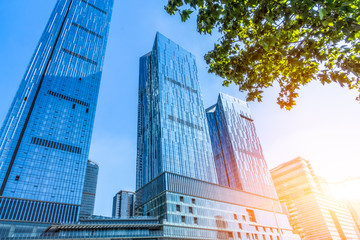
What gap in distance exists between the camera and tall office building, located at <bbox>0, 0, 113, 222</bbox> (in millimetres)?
66875

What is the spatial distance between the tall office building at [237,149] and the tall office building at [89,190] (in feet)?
351

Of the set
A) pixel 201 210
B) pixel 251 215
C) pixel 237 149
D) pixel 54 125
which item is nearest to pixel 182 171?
pixel 201 210

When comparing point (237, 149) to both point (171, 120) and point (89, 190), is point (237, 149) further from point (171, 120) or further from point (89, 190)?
point (89, 190)

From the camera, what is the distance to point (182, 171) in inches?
3132

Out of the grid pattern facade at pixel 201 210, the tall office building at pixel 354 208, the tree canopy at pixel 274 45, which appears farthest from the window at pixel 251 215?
the tall office building at pixel 354 208

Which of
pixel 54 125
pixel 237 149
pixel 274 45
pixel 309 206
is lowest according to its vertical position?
pixel 274 45

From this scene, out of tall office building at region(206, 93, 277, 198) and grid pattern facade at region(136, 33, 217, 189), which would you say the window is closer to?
grid pattern facade at region(136, 33, 217, 189)

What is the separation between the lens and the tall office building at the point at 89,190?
175750 mm

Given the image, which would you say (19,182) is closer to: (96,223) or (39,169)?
(39,169)

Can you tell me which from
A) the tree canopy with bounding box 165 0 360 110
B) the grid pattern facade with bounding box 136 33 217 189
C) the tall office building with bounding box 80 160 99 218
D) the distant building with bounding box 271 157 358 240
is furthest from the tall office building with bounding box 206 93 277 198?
the tall office building with bounding box 80 160 99 218

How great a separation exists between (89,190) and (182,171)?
5098 inches

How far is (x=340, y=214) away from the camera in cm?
13738

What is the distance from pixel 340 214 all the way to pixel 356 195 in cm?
3056

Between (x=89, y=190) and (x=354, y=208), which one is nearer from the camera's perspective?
(x=354, y=208)
